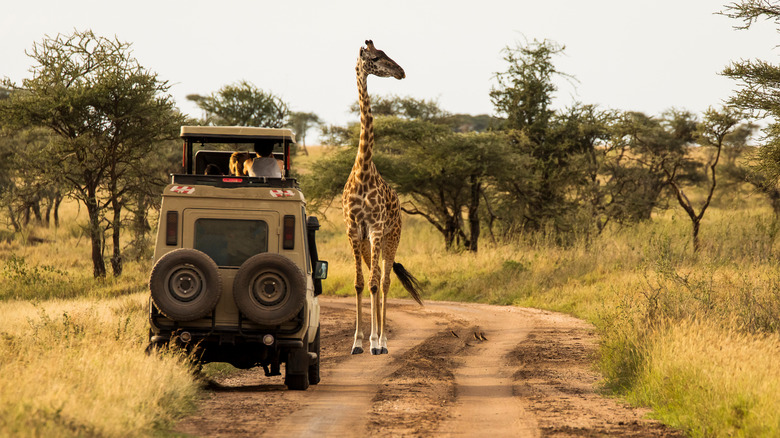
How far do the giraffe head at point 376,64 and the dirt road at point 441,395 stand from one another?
4.22m

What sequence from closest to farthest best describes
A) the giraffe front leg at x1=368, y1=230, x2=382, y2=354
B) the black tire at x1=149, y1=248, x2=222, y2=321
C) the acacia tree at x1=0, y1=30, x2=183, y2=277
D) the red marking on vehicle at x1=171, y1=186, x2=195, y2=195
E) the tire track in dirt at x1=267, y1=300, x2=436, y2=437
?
the tire track in dirt at x1=267, y1=300, x2=436, y2=437
the black tire at x1=149, y1=248, x2=222, y2=321
the red marking on vehicle at x1=171, y1=186, x2=195, y2=195
the giraffe front leg at x1=368, y1=230, x2=382, y2=354
the acacia tree at x1=0, y1=30, x2=183, y2=277

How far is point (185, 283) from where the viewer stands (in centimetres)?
780

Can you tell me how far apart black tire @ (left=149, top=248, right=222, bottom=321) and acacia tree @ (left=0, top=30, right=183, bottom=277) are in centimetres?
1462

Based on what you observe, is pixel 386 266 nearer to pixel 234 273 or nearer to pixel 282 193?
pixel 282 193

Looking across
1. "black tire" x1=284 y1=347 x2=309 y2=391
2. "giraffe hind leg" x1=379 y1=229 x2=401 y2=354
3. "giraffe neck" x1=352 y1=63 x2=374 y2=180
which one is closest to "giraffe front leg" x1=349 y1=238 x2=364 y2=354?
"giraffe hind leg" x1=379 y1=229 x2=401 y2=354

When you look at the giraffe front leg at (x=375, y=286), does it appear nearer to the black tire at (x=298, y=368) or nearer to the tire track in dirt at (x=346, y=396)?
the tire track in dirt at (x=346, y=396)

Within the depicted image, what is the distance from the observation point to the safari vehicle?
25.5ft

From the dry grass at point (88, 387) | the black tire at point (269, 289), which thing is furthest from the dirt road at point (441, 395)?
the black tire at point (269, 289)

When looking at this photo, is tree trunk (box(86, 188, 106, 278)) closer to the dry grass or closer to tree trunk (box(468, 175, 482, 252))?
tree trunk (box(468, 175, 482, 252))

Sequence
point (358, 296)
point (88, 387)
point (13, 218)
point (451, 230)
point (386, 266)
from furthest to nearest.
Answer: point (451, 230) → point (13, 218) → point (386, 266) → point (358, 296) → point (88, 387)

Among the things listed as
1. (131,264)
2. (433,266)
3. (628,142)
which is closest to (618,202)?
(628,142)

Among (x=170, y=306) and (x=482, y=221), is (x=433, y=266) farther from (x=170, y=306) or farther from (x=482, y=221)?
(x=170, y=306)

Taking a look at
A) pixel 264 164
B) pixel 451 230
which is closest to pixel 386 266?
pixel 264 164

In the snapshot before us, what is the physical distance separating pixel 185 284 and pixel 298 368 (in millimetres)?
1479
